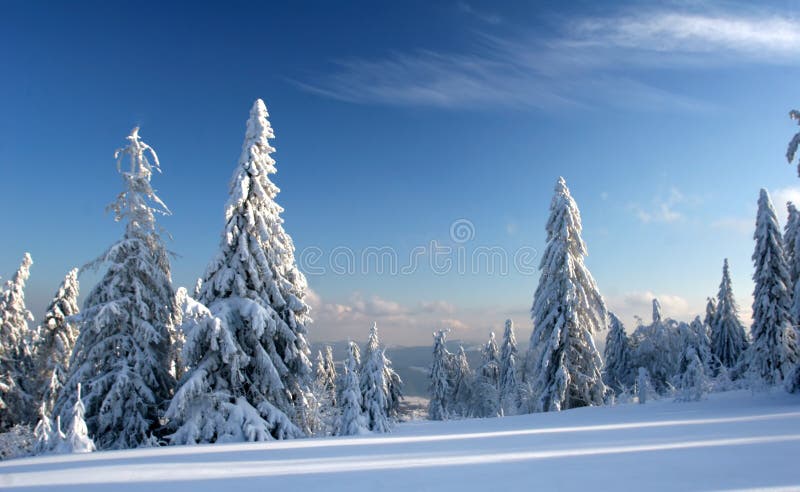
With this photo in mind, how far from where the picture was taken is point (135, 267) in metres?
17.0

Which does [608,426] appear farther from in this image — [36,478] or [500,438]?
[36,478]

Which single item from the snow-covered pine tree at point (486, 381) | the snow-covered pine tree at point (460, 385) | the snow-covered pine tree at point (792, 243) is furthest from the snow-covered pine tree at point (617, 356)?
the snow-covered pine tree at point (792, 243)

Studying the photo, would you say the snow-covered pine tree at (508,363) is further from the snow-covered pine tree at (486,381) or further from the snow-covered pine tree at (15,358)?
the snow-covered pine tree at (15,358)

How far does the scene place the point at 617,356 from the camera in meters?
47.8

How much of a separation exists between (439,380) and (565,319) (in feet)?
101

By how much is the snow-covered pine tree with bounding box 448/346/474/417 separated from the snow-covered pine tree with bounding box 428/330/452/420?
179 centimetres

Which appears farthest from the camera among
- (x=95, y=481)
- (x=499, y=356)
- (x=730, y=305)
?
(x=499, y=356)

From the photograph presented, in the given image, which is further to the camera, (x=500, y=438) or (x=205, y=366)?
(x=205, y=366)

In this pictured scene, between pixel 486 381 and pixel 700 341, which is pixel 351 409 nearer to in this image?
pixel 700 341

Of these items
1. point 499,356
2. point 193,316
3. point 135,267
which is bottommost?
point 499,356

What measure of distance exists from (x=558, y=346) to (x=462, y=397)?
36.3m

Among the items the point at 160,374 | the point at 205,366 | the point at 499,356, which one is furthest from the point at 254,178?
the point at 499,356

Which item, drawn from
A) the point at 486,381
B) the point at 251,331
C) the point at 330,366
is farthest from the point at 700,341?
the point at 330,366

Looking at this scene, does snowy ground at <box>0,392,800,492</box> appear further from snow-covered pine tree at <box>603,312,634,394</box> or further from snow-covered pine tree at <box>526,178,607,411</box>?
snow-covered pine tree at <box>603,312,634,394</box>
